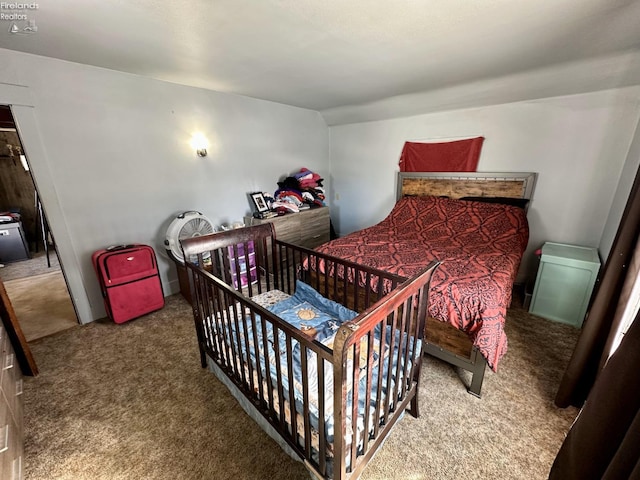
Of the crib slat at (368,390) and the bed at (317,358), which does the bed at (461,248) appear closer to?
the bed at (317,358)

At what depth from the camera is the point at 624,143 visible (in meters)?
2.32

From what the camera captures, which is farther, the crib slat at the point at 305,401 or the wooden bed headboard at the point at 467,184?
the wooden bed headboard at the point at 467,184

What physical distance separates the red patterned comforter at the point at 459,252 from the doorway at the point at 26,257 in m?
2.80

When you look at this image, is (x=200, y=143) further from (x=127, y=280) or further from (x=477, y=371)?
(x=477, y=371)

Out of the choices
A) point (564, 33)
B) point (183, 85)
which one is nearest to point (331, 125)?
point (183, 85)

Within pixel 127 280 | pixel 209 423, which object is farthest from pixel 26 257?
pixel 209 423

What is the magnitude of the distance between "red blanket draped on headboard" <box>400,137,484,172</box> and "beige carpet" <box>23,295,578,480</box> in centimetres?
205

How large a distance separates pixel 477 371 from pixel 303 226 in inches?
104

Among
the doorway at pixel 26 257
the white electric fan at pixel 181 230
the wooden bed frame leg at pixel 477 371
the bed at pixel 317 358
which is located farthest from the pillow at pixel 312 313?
the doorway at pixel 26 257

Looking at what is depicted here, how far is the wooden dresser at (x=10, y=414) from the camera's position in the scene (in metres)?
1.14

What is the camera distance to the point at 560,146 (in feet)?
8.55

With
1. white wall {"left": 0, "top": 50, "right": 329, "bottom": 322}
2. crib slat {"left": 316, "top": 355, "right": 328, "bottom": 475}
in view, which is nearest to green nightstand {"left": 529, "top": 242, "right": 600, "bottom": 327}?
crib slat {"left": 316, "top": 355, "right": 328, "bottom": 475}

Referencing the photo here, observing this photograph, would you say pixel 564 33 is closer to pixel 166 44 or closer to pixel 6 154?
pixel 166 44

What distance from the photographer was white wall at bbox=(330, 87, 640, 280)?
2.37m
